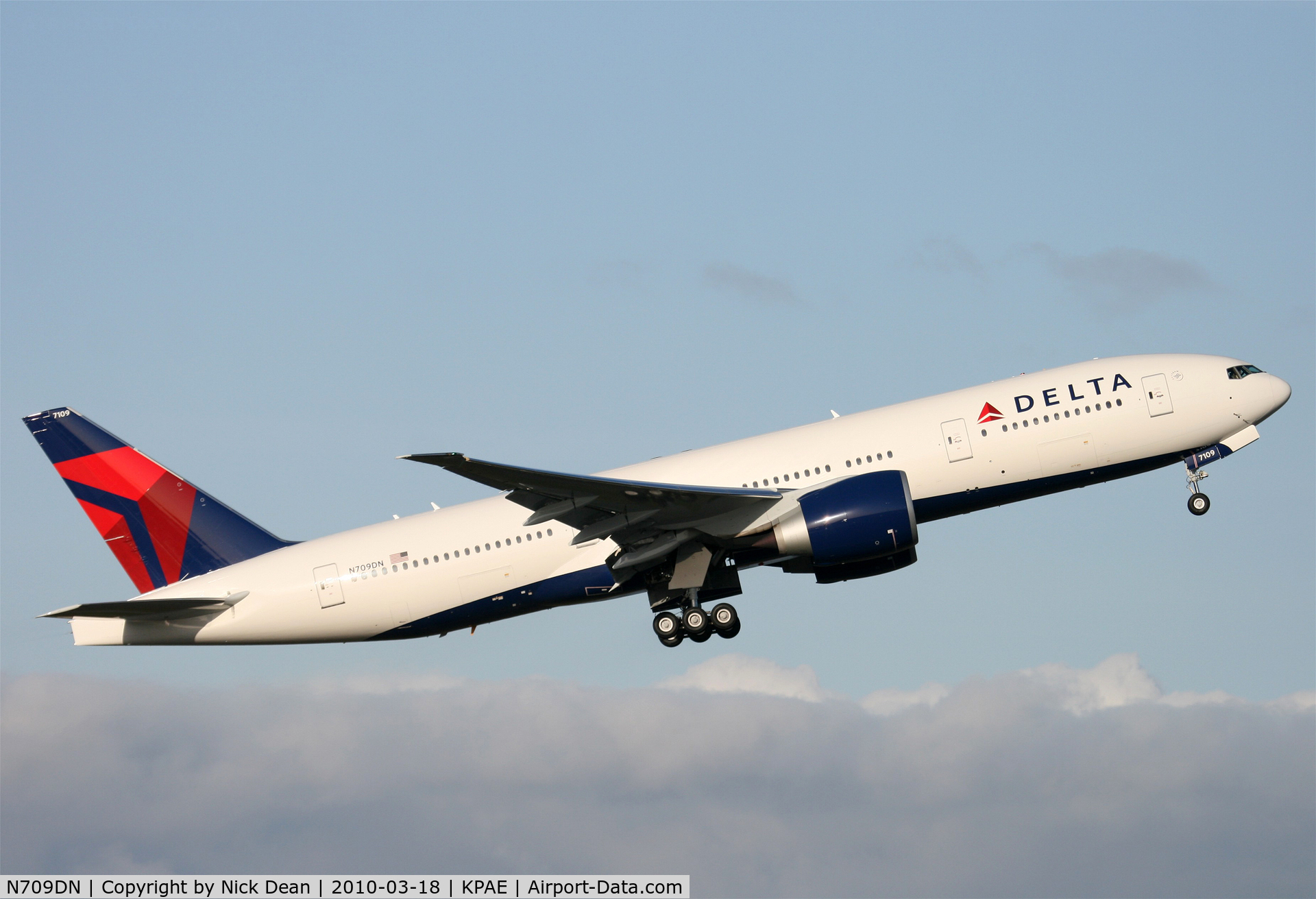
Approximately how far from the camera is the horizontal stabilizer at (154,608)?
3309cm

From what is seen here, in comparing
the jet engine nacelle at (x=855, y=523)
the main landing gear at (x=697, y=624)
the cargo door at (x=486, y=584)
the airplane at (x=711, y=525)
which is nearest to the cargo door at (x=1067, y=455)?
the airplane at (x=711, y=525)

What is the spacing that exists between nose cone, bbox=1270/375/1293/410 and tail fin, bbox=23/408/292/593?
83.1ft

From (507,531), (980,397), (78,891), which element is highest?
(980,397)

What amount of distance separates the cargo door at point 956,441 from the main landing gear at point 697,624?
6.73 metres

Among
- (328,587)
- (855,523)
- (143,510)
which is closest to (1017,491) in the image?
(855,523)

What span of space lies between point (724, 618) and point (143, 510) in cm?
1570

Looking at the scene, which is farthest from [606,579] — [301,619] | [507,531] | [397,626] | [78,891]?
[78,891]

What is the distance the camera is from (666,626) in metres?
34.0

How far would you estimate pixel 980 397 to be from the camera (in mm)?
32688

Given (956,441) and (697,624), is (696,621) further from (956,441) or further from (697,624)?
(956,441)

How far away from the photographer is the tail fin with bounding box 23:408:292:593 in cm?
3538

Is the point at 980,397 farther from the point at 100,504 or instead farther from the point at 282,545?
the point at 100,504

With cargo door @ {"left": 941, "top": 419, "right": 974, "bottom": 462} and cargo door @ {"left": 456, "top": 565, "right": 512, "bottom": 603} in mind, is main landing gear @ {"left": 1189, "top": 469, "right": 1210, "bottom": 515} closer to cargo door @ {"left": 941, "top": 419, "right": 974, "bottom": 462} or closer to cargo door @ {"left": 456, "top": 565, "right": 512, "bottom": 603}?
cargo door @ {"left": 941, "top": 419, "right": 974, "bottom": 462}

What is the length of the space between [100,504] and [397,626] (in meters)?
9.36
